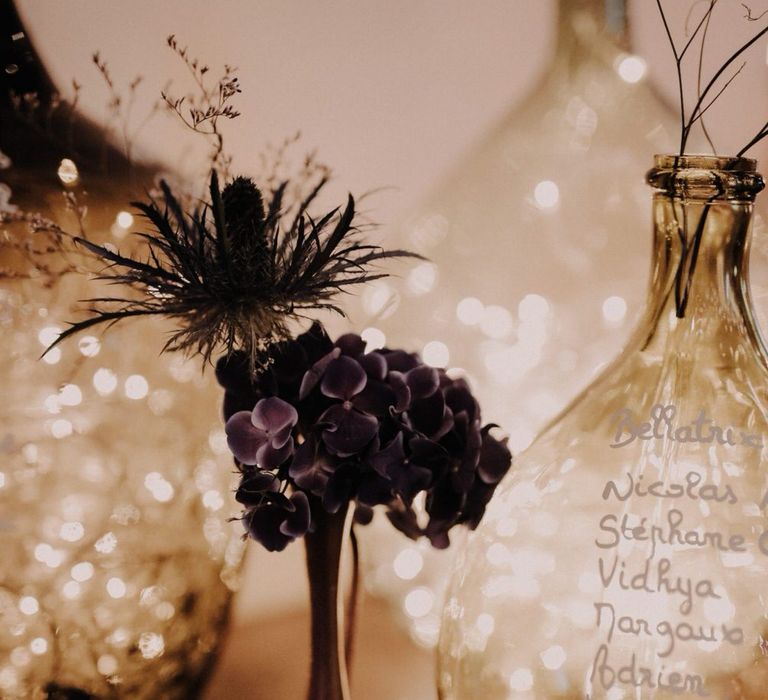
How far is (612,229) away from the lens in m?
0.73

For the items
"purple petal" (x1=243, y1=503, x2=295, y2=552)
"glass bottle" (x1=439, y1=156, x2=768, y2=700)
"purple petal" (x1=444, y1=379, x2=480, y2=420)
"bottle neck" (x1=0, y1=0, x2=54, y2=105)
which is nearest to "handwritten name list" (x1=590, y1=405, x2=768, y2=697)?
"glass bottle" (x1=439, y1=156, x2=768, y2=700)

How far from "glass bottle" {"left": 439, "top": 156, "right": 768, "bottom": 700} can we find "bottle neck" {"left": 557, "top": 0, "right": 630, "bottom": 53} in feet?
0.91

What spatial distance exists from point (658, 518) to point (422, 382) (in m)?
0.17

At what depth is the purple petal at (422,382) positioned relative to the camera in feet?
1.61

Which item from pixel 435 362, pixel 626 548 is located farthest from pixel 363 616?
pixel 626 548

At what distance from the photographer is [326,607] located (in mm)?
521

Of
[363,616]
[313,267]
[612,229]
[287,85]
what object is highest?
[287,85]

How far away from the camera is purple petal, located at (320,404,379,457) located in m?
0.46

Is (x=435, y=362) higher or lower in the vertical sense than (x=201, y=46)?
lower

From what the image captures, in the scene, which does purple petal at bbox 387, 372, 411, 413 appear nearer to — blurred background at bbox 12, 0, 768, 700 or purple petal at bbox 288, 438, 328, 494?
purple petal at bbox 288, 438, 328, 494

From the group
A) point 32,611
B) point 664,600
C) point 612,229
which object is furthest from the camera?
point 612,229

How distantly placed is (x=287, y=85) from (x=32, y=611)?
510mm

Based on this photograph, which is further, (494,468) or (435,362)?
(435,362)

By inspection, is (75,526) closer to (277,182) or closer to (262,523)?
(262,523)
